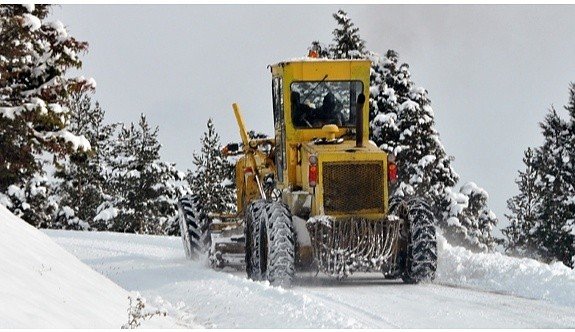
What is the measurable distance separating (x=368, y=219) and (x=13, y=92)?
658 inches

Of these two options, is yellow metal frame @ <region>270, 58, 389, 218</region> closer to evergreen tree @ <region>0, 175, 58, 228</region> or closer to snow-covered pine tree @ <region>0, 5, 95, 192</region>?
snow-covered pine tree @ <region>0, 5, 95, 192</region>

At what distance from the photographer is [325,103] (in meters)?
15.9

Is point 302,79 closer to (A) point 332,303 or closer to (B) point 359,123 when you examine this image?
(B) point 359,123

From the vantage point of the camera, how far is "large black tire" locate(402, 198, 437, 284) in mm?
14781

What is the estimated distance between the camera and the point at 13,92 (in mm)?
28672

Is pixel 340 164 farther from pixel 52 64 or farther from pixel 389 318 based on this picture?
pixel 52 64

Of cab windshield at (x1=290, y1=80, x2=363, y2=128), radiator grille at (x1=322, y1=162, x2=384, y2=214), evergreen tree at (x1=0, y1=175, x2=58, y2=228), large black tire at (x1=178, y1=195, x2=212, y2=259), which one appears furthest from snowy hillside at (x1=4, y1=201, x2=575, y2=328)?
evergreen tree at (x1=0, y1=175, x2=58, y2=228)

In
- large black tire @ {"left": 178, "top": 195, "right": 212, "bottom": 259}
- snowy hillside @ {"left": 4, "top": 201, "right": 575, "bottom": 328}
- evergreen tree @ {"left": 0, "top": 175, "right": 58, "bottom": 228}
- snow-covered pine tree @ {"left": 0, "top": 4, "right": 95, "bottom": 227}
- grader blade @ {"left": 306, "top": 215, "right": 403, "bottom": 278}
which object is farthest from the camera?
evergreen tree @ {"left": 0, "top": 175, "right": 58, "bottom": 228}

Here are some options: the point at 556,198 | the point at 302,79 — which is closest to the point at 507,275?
A: the point at 302,79

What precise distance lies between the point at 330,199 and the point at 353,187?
37 centimetres

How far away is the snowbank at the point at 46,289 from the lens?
7.79 metres

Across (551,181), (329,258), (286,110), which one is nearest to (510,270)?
(329,258)

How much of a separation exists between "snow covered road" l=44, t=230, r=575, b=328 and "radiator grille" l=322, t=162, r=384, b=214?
3.63 ft

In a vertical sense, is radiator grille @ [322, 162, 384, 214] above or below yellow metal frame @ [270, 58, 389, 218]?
below
